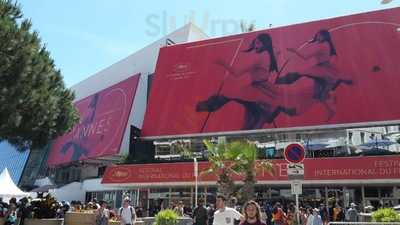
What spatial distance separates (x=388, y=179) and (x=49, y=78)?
19.7 meters

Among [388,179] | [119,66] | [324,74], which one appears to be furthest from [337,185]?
[119,66]

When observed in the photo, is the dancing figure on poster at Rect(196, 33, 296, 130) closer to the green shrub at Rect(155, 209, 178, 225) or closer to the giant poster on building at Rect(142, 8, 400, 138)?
the giant poster on building at Rect(142, 8, 400, 138)

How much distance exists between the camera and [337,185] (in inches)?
1209

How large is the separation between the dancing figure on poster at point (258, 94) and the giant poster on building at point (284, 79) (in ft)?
0.23

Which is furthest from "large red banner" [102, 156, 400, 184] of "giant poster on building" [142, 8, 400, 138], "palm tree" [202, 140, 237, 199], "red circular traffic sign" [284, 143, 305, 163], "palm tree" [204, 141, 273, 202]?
"red circular traffic sign" [284, 143, 305, 163]

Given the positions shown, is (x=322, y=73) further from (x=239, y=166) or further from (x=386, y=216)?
(x=386, y=216)

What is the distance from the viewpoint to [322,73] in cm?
3600

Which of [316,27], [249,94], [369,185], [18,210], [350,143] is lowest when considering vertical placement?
[18,210]

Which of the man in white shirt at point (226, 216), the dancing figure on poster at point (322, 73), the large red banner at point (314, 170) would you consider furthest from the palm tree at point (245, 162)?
the man in white shirt at point (226, 216)

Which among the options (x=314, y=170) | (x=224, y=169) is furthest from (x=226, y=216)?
(x=314, y=170)

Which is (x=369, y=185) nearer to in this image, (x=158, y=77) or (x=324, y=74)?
(x=324, y=74)

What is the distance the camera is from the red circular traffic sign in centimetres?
1177

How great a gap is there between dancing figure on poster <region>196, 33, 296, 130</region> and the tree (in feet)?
74.7

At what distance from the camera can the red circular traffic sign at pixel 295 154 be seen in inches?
464
